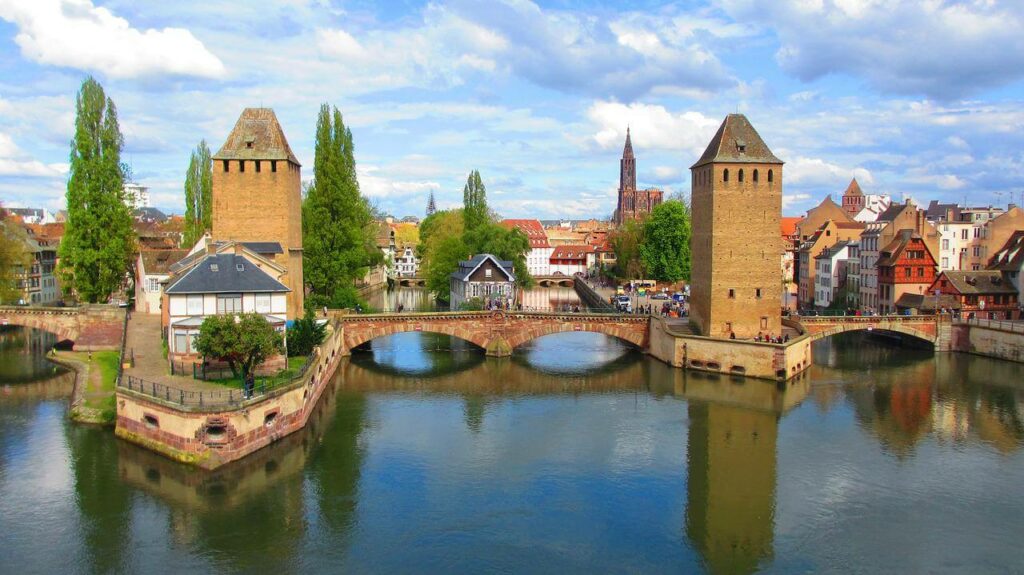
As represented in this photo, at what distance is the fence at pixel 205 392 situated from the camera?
28500 mm

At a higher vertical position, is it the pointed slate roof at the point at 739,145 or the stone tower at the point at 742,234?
the pointed slate roof at the point at 739,145

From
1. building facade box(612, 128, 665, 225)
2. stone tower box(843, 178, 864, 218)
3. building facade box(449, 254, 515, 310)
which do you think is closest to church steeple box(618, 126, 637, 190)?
Result: building facade box(612, 128, 665, 225)

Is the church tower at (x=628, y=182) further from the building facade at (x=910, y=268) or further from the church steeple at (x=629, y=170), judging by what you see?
the building facade at (x=910, y=268)

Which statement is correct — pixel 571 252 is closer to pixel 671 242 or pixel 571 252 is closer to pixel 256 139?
pixel 671 242

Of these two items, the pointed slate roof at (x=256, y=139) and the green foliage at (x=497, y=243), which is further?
the green foliage at (x=497, y=243)

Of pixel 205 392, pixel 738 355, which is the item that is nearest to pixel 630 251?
pixel 738 355

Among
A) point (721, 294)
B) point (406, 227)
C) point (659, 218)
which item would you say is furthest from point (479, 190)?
point (406, 227)

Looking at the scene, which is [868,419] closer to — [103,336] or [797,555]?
[797,555]

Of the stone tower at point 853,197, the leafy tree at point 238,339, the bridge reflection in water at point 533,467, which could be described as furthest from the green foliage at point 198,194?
the stone tower at point 853,197

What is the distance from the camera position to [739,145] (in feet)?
152

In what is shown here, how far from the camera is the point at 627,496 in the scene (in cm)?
2606

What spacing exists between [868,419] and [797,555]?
1655cm

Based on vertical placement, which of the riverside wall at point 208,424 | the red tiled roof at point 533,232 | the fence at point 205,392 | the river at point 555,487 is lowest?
the river at point 555,487

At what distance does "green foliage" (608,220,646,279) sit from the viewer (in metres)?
98.1
